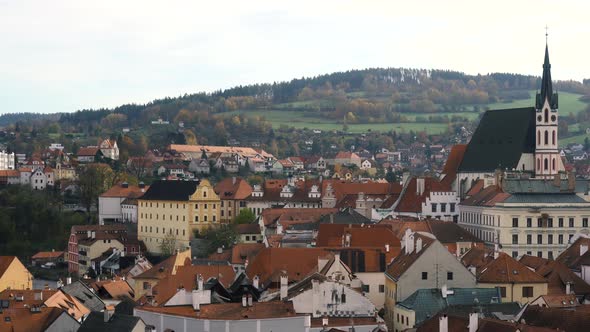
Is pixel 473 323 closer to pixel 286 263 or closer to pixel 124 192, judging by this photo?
pixel 286 263

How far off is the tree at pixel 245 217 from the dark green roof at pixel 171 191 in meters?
4.85

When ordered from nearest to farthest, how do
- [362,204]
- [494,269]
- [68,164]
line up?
[494,269] → [362,204] → [68,164]

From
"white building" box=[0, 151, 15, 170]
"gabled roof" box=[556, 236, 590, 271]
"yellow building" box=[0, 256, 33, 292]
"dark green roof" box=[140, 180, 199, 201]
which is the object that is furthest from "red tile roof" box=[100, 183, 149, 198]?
"gabled roof" box=[556, 236, 590, 271]

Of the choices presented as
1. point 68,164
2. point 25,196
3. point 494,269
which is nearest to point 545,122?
point 494,269

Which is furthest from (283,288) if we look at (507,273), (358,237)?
(358,237)

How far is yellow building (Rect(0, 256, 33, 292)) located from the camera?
77.4 meters

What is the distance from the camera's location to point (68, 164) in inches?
6240

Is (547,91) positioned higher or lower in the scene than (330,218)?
higher

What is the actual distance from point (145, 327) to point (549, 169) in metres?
60.2

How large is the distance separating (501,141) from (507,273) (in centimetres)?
4621

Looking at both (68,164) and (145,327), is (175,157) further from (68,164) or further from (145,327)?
(145,327)

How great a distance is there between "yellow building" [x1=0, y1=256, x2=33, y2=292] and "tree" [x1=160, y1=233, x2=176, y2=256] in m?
28.5

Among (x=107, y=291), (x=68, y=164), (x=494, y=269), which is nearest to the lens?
(x=494, y=269)

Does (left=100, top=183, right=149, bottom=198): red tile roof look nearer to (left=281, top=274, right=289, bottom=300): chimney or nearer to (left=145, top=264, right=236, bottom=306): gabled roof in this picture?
(left=145, top=264, right=236, bottom=306): gabled roof
